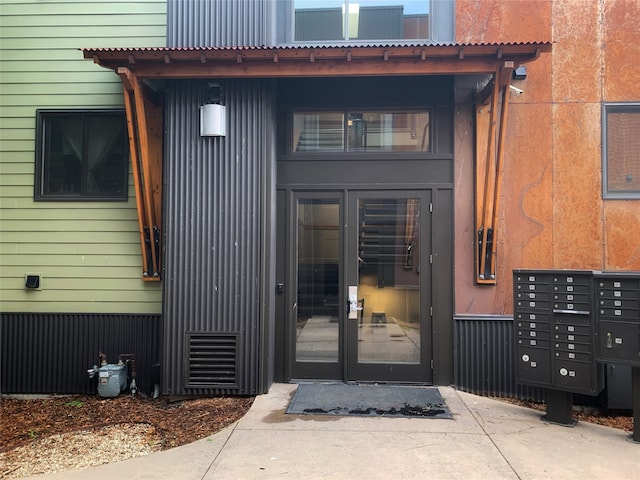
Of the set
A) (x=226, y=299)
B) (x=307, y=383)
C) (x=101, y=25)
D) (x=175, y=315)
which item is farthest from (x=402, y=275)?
(x=101, y=25)

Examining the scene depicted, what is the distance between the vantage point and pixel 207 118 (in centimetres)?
558

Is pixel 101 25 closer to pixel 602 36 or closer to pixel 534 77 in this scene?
pixel 534 77

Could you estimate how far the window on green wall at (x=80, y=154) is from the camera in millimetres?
6223

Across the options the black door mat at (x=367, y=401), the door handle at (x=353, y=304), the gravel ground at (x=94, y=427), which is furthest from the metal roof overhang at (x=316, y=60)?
the gravel ground at (x=94, y=427)

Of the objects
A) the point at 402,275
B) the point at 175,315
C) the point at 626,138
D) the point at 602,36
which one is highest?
the point at 602,36

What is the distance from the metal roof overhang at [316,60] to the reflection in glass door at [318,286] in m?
1.62

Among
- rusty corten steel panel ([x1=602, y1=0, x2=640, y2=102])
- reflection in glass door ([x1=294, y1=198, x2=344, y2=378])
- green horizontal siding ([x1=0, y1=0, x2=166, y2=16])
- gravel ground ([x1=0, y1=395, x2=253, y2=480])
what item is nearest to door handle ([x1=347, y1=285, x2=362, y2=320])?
reflection in glass door ([x1=294, y1=198, x2=344, y2=378])

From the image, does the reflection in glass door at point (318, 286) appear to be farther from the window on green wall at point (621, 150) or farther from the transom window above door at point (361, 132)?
the window on green wall at point (621, 150)

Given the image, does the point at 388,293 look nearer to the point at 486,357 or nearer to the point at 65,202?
the point at 486,357

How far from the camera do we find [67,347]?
612 centimetres

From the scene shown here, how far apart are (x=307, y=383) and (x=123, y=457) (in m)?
2.35

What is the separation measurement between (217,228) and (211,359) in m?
1.53

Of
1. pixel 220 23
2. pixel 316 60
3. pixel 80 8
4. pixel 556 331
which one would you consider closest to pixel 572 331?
pixel 556 331

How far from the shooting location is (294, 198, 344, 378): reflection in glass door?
5.95 m
